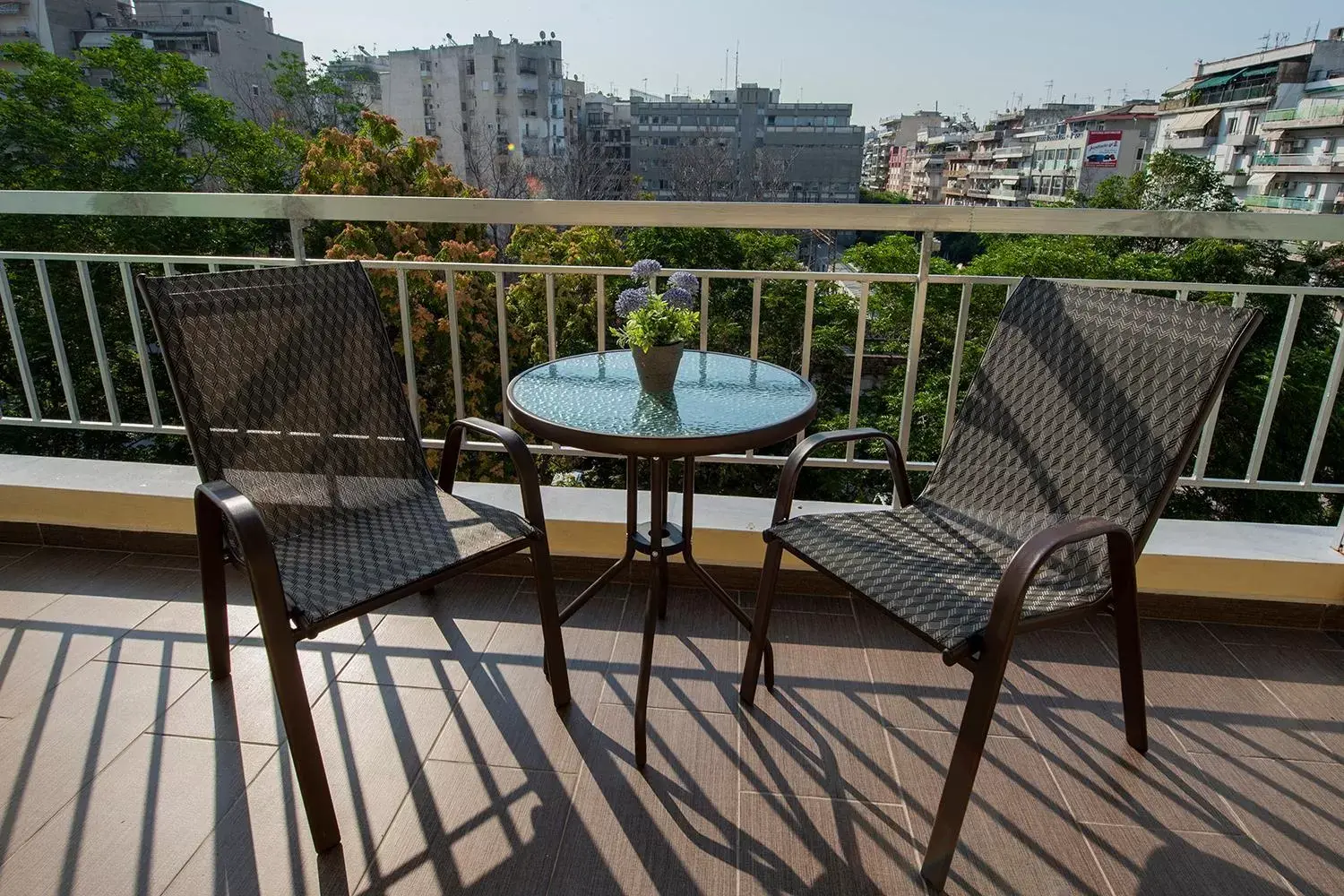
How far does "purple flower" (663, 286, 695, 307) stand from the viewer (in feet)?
6.11

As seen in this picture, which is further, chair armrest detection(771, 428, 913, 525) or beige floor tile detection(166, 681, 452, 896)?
chair armrest detection(771, 428, 913, 525)

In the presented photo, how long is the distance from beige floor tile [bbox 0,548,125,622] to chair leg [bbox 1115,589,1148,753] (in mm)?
3042

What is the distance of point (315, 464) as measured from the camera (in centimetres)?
195

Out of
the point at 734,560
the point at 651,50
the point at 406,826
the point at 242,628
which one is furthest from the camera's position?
the point at 651,50

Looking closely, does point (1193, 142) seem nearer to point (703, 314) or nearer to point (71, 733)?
point (703, 314)

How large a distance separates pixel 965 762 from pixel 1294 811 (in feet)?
2.90

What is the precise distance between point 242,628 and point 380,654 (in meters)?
0.48

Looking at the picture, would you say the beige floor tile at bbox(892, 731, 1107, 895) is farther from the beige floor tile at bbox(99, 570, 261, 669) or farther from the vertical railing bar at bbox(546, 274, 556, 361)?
the beige floor tile at bbox(99, 570, 261, 669)

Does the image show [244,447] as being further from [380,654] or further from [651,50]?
[651,50]

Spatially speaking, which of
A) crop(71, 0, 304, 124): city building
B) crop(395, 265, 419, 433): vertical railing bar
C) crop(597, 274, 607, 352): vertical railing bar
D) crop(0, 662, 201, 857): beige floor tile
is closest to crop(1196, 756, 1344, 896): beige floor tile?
crop(597, 274, 607, 352): vertical railing bar

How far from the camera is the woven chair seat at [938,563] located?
4.91 ft

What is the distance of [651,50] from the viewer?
3153 centimetres

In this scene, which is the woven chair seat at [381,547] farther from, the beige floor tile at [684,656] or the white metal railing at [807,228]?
the beige floor tile at [684,656]

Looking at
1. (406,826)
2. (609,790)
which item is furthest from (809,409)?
(406,826)
